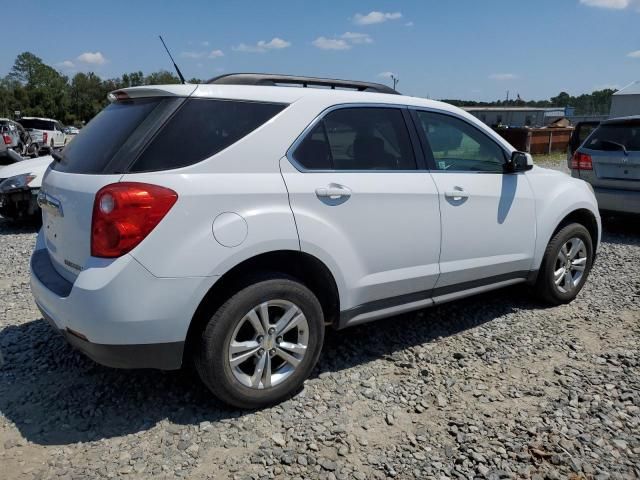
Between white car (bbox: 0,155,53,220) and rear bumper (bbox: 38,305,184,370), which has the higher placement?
Answer: white car (bbox: 0,155,53,220)

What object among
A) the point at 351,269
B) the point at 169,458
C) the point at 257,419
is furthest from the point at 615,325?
the point at 169,458

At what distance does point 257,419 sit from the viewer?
294cm

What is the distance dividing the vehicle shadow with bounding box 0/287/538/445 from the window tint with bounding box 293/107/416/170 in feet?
4.46

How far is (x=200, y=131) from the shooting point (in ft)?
9.06

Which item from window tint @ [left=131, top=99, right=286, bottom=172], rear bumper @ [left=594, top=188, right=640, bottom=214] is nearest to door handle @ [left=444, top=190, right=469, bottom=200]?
window tint @ [left=131, top=99, right=286, bottom=172]

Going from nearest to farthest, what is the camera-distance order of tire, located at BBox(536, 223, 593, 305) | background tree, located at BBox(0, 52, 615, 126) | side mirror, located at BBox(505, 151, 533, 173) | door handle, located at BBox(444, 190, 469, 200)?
door handle, located at BBox(444, 190, 469, 200), side mirror, located at BBox(505, 151, 533, 173), tire, located at BBox(536, 223, 593, 305), background tree, located at BBox(0, 52, 615, 126)

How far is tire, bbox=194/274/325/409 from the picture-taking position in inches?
107

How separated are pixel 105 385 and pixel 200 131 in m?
1.71

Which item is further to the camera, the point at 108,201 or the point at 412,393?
the point at 412,393

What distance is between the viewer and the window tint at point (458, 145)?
371 centimetres

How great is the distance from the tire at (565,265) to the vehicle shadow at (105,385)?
2.39 feet

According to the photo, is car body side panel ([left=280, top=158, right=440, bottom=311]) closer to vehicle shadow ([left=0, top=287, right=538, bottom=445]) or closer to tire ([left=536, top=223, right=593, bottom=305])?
vehicle shadow ([left=0, top=287, right=538, bottom=445])

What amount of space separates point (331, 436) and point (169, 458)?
2.74ft

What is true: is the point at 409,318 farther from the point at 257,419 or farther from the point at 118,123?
the point at 118,123
